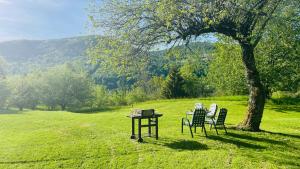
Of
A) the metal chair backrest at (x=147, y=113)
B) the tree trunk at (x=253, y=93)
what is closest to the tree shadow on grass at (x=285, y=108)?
the tree trunk at (x=253, y=93)

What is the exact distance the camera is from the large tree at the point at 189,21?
51.2 ft

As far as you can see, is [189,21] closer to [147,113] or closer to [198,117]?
[198,117]

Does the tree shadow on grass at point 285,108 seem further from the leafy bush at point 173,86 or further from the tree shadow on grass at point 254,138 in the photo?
the leafy bush at point 173,86

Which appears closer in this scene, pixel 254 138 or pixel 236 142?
pixel 236 142

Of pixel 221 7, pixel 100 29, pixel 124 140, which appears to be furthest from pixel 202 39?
pixel 124 140

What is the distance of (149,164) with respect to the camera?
12422mm

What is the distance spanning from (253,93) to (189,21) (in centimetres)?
564

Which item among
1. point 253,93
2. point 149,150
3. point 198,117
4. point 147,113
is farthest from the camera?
point 253,93

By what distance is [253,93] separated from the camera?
18.6 metres

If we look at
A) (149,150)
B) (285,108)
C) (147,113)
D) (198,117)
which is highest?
(147,113)

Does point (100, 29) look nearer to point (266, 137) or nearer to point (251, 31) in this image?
point (251, 31)

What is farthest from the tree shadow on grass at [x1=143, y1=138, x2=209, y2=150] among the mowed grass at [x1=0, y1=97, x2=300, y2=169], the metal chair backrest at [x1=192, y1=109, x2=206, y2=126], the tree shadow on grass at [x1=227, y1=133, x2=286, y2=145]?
the tree shadow on grass at [x1=227, y1=133, x2=286, y2=145]

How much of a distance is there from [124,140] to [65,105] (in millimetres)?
60219

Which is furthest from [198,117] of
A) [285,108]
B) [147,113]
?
[285,108]
